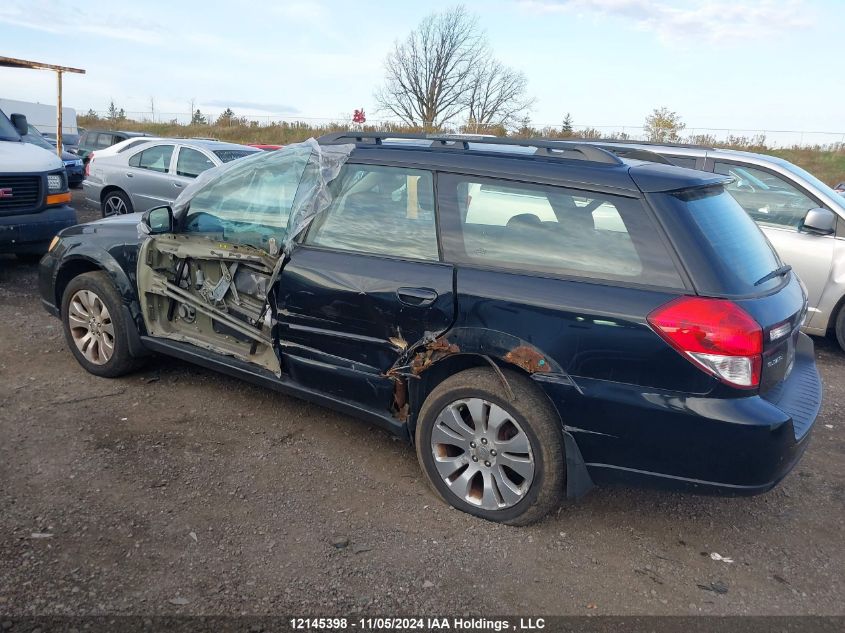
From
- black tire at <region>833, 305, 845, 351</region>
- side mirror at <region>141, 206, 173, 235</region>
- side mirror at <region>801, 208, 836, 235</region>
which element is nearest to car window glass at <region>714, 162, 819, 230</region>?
side mirror at <region>801, 208, 836, 235</region>

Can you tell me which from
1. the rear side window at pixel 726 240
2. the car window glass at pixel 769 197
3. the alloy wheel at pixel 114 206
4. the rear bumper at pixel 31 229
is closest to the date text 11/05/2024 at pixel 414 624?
the rear side window at pixel 726 240

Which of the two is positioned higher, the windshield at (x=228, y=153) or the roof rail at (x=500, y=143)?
the windshield at (x=228, y=153)

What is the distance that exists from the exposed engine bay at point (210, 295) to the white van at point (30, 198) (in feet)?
12.2

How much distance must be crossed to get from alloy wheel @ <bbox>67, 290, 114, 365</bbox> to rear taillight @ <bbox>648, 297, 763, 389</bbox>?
11.6ft

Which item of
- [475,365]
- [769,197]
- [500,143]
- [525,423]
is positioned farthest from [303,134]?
[525,423]

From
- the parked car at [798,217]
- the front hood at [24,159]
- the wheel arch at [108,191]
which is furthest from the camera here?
the wheel arch at [108,191]

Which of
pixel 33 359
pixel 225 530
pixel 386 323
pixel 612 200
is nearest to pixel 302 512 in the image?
pixel 225 530

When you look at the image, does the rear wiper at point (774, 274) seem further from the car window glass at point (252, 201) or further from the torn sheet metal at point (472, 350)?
the car window glass at point (252, 201)

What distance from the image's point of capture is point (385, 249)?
351 centimetres

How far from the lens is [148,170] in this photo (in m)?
10.3

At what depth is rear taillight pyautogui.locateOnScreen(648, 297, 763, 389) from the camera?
8.96ft

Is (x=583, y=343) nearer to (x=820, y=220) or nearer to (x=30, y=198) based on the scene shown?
(x=820, y=220)

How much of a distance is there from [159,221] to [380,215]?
1554 mm

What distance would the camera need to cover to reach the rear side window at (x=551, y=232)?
2.94m
